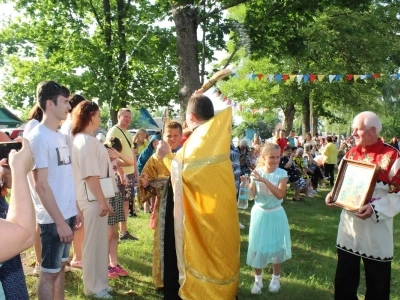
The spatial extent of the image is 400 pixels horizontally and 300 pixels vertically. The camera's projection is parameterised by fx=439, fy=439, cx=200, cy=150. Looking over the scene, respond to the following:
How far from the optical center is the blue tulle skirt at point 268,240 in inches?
185

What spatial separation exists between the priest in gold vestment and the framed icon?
1.04 m

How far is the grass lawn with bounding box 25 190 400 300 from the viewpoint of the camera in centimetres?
469

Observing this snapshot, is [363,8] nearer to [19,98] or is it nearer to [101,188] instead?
[101,188]

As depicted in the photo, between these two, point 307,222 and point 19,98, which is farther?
point 19,98

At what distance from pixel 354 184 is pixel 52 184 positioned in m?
2.52

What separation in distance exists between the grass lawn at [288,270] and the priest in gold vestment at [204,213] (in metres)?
1.14

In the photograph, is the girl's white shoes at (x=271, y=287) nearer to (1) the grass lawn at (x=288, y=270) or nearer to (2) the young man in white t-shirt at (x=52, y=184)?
(1) the grass lawn at (x=288, y=270)

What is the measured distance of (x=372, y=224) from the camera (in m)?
3.82

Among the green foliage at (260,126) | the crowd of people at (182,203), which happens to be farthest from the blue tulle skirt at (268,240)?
the green foliage at (260,126)

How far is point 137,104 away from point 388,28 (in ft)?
49.1

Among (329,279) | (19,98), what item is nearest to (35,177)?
(329,279)

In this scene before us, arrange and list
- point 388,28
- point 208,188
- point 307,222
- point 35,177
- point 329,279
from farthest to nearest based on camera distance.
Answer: point 388,28, point 307,222, point 329,279, point 208,188, point 35,177

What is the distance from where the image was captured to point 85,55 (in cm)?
1694

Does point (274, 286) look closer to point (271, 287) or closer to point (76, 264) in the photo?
point (271, 287)
